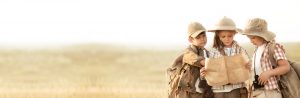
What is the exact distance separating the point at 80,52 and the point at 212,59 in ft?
25.1

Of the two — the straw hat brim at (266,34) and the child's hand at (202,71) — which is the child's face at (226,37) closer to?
the straw hat brim at (266,34)

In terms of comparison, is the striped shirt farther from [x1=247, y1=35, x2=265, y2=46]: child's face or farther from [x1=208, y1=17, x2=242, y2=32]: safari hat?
[x1=208, y1=17, x2=242, y2=32]: safari hat

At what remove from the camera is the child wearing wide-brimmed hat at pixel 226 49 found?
7773mm

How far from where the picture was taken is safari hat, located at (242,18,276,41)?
7.77 metres

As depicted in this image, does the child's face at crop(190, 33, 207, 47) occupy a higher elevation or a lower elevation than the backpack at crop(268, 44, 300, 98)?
higher

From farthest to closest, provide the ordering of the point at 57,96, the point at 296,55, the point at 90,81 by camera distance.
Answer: the point at 296,55
the point at 57,96
the point at 90,81

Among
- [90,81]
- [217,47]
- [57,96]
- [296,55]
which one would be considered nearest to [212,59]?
[217,47]

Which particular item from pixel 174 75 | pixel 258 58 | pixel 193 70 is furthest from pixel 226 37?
pixel 174 75

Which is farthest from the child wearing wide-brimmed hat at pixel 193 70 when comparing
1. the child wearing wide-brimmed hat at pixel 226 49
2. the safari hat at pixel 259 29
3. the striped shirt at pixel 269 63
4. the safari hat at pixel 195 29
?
the striped shirt at pixel 269 63

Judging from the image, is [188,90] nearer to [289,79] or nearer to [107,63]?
[289,79]

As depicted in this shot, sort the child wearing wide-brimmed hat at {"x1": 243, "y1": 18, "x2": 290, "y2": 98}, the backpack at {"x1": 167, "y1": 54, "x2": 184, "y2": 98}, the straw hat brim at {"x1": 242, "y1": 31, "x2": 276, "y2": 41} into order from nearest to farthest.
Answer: the child wearing wide-brimmed hat at {"x1": 243, "y1": 18, "x2": 290, "y2": 98}, the straw hat brim at {"x1": 242, "y1": 31, "x2": 276, "y2": 41}, the backpack at {"x1": 167, "y1": 54, "x2": 184, "y2": 98}

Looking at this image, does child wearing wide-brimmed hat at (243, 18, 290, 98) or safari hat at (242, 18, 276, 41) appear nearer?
child wearing wide-brimmed hat at (243, 18, 290, 98)

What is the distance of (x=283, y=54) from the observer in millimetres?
7672

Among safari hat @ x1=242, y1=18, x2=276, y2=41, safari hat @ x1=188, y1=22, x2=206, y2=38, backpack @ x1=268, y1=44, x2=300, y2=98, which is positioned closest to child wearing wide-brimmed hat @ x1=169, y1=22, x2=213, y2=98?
safari hat @ x1=188, y1=22, x2=206, y2=38
